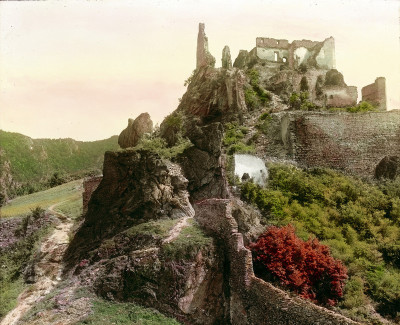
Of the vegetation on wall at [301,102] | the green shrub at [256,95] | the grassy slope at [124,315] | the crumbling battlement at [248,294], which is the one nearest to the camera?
the crumbling battlement at [248,294]

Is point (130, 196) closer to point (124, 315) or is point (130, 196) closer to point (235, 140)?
point (124, 315)

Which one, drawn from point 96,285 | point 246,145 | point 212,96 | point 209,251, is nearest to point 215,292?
point 209,251

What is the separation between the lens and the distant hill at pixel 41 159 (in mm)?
55156

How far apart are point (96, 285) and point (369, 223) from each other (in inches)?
581

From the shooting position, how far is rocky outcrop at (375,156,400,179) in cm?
3161

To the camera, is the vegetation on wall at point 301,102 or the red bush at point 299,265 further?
the vegetation on wall at point 301,102

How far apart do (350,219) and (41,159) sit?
48017 millimetres

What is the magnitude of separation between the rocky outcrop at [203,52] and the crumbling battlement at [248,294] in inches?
806

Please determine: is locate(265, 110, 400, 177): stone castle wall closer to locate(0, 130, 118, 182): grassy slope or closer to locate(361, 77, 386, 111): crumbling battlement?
locate(361, 77, 386, 111): crumbling battlement

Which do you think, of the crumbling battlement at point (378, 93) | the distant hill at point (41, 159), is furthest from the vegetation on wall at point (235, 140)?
the distant hill at point (41, 159)

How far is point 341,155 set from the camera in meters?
31.8

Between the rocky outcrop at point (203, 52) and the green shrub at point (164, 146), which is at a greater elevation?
the rocky outcrop at point (203, 52)

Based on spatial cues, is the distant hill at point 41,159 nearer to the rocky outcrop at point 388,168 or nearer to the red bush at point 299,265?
the rocky outcrop at point 388,168

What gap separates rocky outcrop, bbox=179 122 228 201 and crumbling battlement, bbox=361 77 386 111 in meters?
23.3
